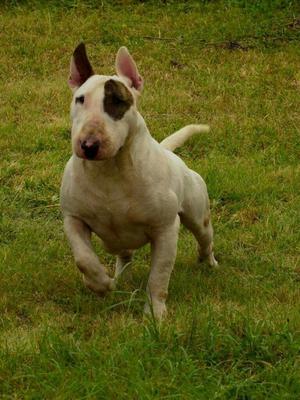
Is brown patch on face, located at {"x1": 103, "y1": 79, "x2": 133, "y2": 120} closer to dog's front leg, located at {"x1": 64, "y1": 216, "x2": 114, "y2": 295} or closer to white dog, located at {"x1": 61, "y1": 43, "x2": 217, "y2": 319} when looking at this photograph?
white dog, located at {"x1": 61, "y1": 43, "x2": 217, "y2": 319}

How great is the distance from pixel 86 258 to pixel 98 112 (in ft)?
2.99

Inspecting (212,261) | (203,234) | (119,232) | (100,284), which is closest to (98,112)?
(119,232)

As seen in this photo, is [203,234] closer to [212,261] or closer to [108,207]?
[212,261]

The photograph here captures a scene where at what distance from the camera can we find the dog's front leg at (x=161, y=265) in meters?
5.48

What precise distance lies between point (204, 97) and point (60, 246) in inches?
179

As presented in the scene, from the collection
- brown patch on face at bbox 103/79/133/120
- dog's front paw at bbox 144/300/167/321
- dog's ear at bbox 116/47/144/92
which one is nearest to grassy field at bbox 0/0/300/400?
dog's front paw at bbox 144/300/167/321

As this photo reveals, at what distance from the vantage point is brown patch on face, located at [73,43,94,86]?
5.36 metres

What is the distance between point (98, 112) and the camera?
16.1ft

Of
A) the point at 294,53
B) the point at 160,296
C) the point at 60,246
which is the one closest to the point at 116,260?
the point at 60,246

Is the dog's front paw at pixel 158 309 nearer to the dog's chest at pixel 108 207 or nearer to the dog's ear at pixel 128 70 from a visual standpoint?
the dog's chest at pixel 108 207

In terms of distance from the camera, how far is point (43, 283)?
5941 millimetres

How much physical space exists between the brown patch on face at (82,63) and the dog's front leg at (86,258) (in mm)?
815

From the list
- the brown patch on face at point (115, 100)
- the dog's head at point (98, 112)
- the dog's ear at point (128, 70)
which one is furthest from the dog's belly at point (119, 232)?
the dog's ear at point (128, 70)

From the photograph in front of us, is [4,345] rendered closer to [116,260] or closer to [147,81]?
[116,260]
